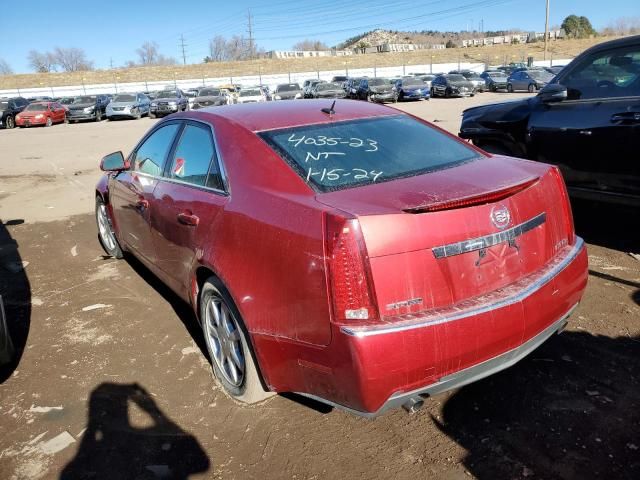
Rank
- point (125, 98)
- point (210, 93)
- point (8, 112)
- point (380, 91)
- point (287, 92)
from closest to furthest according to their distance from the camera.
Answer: point (8, 112) → point (125, 98) → point (210, 93) → point (380, 91) → point (287, 92)

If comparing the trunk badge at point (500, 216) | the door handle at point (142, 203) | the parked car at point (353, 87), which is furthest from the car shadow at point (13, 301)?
the parked car at point (353, 87)

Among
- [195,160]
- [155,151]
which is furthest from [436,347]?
[155,151]

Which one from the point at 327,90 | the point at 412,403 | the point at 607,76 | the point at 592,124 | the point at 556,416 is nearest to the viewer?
the point at 412,403

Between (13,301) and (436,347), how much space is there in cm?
410

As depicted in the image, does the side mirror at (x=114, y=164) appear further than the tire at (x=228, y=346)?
Yes

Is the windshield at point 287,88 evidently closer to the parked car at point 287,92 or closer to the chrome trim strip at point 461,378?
the parked car at point 287,92

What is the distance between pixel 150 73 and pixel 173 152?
7403 centimetres

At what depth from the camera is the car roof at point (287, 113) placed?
316 centimetres

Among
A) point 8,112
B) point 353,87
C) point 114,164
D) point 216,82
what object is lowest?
point 114,164

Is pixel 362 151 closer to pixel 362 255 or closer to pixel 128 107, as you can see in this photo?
pixel 362 255

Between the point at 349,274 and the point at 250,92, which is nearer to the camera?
the point at 349,274

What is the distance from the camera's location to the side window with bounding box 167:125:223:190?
312cm

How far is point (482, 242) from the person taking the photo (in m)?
2.35

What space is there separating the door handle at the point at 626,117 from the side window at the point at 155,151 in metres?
3.65
